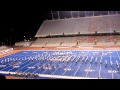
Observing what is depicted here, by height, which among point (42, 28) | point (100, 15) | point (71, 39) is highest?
point (100, 15)

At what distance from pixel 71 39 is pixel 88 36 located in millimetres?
3421

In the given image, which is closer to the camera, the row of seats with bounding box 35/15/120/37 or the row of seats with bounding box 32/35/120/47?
the row of seats with bounding box 32/35/120/47

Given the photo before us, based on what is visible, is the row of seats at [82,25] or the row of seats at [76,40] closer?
the row of seats at [76,40]

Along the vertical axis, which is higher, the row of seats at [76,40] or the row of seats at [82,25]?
the row of seats at [82,25]

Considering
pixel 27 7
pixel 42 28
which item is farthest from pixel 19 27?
pixel 27 7

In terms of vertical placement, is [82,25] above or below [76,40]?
above

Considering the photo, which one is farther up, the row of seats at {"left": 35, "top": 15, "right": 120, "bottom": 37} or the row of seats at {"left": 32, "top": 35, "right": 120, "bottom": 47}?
the row of seats at {"left": 35, "top": 15, "right": 120, "bottom": 37}

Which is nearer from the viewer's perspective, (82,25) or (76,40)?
(76,40)

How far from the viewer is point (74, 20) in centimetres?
3641
